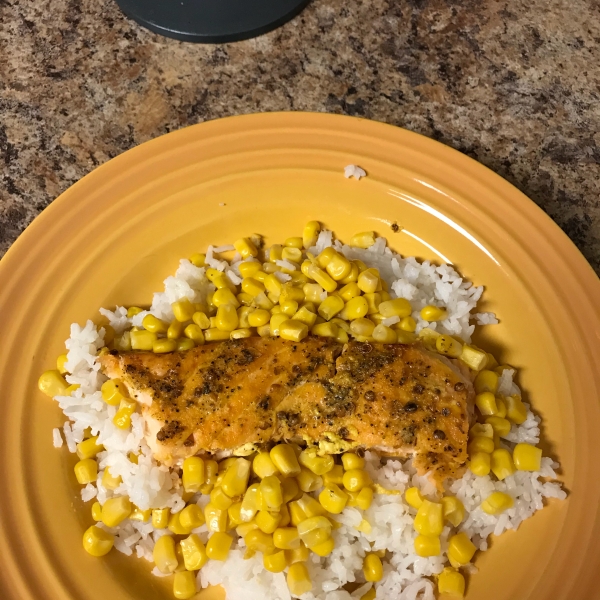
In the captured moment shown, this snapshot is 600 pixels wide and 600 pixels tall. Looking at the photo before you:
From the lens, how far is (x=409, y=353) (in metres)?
2.07

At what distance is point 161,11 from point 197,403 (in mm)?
2027

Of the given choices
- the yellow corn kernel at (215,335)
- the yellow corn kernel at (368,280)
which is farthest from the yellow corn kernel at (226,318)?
the yellow corn kernel at (368,280)

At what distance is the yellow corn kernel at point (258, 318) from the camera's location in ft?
7.46

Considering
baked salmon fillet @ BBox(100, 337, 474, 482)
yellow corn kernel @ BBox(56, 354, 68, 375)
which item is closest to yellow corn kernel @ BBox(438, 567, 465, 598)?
baked salmon fillet @ BBox(100, 337, 474, 482)

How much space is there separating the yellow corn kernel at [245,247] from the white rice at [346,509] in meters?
0.59

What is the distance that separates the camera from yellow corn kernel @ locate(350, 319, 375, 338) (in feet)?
7.37

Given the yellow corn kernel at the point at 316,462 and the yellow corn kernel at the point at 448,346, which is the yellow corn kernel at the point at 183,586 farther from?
the yellow corn kernel at the point at 448,346

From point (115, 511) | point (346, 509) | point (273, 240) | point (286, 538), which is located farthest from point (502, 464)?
point (115, 511)

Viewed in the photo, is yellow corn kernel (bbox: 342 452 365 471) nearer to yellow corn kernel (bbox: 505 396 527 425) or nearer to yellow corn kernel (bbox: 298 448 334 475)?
yellow corn kernel (bbox: 298 448 334 475)

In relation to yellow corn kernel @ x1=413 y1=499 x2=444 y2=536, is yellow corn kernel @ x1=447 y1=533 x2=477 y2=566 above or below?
below

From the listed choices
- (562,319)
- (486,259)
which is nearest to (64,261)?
(486,259)

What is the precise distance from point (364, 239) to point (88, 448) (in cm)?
138

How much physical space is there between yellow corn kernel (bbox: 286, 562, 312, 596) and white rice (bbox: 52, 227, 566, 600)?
0.03 m

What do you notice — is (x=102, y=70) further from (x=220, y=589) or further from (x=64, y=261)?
(x=220, y=589)
